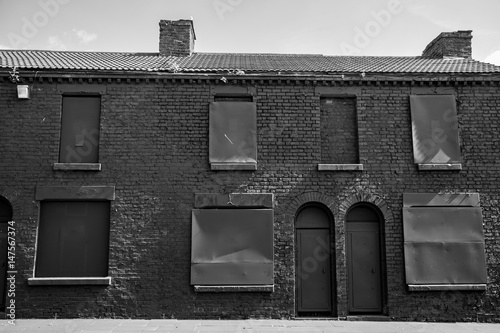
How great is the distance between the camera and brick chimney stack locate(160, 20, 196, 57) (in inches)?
610

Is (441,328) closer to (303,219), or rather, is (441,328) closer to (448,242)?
(448,242)

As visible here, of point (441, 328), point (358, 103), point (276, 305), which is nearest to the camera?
point (441, 328)

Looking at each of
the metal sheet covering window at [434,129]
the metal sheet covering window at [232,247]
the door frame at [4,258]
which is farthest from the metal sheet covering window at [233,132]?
the door frame at [4,258]

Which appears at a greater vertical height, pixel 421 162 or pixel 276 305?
pixel 421 162

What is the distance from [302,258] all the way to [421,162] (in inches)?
153

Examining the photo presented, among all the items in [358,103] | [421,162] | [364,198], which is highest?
[358,103]

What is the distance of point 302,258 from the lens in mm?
11984

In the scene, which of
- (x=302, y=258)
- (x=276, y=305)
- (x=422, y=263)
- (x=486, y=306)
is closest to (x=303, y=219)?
(x=302, y=258)

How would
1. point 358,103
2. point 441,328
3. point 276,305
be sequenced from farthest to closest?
point 358,103, point 276,305, point 441,328

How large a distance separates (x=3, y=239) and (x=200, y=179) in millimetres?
4992

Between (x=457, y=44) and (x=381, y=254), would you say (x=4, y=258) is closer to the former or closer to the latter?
(x=381, y=254)

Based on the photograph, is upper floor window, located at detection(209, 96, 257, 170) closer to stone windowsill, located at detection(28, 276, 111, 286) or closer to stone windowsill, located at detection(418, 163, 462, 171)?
stone windowsill, located at detection(28, 276, 111, 286)

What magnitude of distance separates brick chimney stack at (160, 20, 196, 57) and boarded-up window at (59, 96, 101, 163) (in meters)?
3.93

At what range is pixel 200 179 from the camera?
12.0 m
